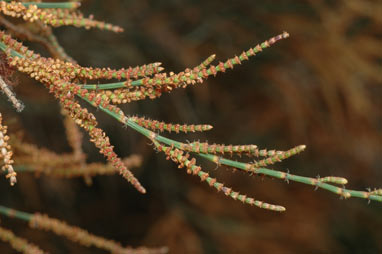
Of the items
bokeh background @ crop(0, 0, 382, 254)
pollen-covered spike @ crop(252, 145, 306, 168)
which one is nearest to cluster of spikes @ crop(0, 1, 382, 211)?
pollen-covered spike @ crop(252, 145, 306, 168)

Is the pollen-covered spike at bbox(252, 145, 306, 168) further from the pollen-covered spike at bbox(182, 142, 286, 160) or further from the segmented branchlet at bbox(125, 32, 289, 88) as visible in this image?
the segmented branchlet at bbox(125, 32, 289, 88)

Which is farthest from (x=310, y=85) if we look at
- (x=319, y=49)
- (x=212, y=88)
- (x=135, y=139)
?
(x=135, y=139)

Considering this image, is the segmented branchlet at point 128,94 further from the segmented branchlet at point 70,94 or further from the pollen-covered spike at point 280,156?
the pollen-covered spike at point 280,156

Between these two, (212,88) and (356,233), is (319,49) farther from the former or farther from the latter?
(356,233)

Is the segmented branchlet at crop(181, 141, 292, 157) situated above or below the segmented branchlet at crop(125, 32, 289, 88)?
below

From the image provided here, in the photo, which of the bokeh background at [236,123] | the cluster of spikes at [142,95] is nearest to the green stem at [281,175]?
the cluster of spikes at [142,95]

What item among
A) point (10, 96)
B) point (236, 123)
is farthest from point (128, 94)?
point (236, 123)

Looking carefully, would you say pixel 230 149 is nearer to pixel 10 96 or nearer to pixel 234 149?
pixel 234 149

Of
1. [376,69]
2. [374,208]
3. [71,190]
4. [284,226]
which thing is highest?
[376,69]
